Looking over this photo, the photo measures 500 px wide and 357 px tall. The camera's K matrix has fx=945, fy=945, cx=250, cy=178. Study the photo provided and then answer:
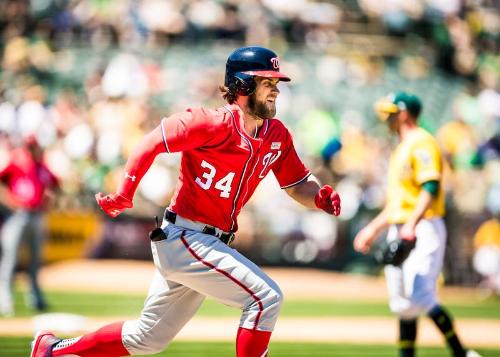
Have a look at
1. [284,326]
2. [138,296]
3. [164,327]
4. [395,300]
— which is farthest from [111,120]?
[164,327]

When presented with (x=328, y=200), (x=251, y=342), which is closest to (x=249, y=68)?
(x=328, y=200)

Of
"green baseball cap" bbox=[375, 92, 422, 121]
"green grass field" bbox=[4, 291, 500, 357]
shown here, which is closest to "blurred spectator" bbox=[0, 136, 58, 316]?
"green grass field" bbox=[4, 291, 500, 357]

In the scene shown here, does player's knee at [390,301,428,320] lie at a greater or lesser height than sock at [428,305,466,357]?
greater

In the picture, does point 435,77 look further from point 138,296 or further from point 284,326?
point 284,326

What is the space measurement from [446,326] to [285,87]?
13.7m

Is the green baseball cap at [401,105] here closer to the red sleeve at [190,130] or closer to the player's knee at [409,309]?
the player's knee at [409,309]

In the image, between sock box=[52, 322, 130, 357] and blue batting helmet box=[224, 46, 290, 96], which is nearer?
blue batting helmet box=[224, 46, 290, 96]

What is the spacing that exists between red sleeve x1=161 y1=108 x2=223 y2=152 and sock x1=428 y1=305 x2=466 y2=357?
3.00m

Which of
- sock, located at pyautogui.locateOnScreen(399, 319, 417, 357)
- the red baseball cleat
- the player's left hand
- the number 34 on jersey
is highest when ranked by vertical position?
the number 34 on jersey

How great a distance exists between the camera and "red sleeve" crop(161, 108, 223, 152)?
17.9ft

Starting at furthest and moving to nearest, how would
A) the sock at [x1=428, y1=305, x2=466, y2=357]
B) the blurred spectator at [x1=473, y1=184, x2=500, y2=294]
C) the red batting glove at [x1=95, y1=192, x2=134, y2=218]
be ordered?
the blurred spectator at [x1=473, y1=184, x2=500, y2=294] → the sock at [x1=428, y1=305, x2=466, y2=357] → the red batting glove at [x1=95, y1=192, x2=134, y2=218]

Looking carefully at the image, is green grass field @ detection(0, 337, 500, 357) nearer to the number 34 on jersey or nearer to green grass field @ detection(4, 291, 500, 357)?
green grass field @ detection(4, 291, 500, 357)

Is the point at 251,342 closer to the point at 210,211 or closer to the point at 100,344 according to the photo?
the point at 210,211

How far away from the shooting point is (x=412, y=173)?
302 inches
